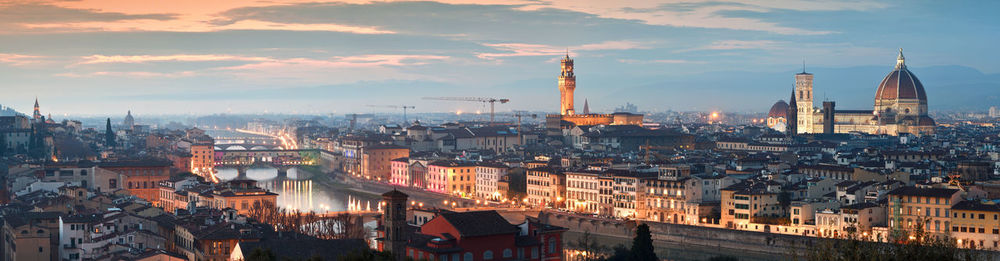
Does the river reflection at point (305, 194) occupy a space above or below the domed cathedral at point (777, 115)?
below

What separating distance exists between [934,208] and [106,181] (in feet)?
84.3

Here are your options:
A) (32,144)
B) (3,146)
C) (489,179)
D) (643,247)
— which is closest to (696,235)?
(643,247)

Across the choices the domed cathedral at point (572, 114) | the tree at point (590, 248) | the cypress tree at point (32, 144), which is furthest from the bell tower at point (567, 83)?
the tree at point (590, 248)

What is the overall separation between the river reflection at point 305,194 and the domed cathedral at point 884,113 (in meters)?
30.5

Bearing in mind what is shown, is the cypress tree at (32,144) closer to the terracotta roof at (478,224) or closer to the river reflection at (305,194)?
the river reflection at (305,194)

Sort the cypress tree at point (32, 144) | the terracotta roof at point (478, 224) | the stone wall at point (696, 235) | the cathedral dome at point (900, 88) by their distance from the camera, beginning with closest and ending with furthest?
the terracotta roof at point (478, 224) → the stone wall at point (696, 235) → the cypress tree at point (32, 144) → the cathedral dome at point (900, 88)

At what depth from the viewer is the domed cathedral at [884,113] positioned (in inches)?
3105

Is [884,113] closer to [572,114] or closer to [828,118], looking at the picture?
[828,118]

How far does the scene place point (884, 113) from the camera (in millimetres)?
80125

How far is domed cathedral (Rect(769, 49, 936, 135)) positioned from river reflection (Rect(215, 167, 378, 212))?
30478 millimetres

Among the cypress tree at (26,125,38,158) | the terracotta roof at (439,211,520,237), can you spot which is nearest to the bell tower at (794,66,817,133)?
the cypress tree at (26,125,38,158)

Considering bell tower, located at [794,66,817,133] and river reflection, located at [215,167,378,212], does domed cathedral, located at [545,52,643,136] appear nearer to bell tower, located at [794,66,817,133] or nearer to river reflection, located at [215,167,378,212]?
bell tower, located at [794,66,817,133]

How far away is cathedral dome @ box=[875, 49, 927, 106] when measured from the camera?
80625 mm

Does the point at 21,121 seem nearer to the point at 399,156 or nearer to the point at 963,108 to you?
the point at 399,156
